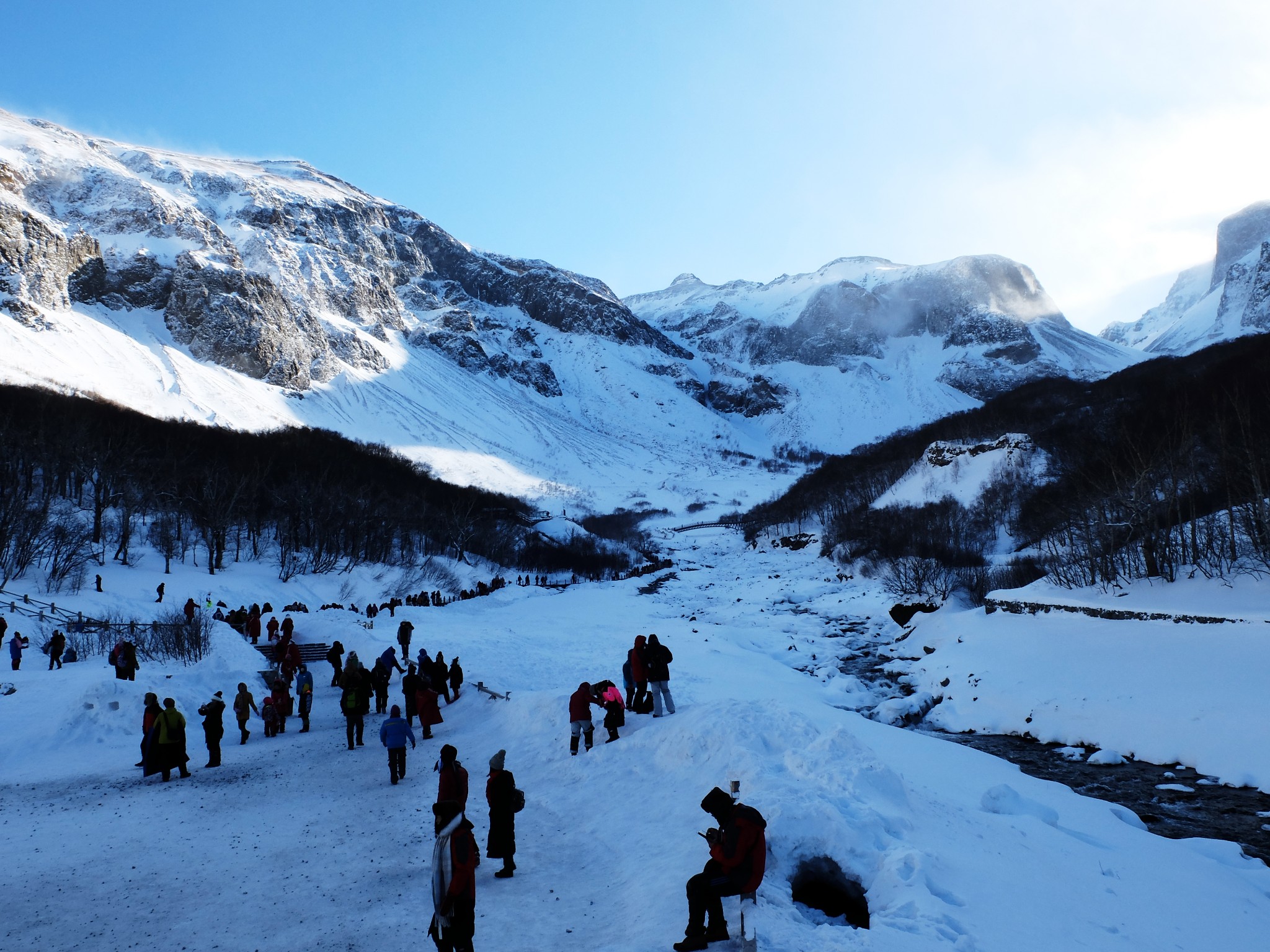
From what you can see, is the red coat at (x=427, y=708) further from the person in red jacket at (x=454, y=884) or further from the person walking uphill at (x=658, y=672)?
the person in red jacket at (x=454, y=884)

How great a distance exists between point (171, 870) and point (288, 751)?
6.98 meters

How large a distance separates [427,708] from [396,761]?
10.1ft

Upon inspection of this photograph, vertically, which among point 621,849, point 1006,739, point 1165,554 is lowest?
point 1006,739

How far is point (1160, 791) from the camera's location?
1291 centimetres

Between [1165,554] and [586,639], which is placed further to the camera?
[586,639]

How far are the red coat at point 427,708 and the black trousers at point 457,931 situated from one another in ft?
34.4

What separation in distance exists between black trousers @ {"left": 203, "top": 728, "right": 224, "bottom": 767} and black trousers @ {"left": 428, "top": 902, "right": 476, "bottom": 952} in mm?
10149

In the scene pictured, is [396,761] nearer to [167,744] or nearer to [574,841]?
[167,744]

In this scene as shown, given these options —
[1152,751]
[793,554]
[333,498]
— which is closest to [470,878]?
[1152,751]

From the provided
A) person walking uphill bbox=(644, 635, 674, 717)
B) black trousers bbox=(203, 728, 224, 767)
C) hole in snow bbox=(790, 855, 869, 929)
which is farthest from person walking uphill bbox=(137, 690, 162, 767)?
hole in snow bbox=(790, 855, 869, 929)

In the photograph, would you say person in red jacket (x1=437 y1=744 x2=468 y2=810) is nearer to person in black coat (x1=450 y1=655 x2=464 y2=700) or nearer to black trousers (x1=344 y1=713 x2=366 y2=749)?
black trousers (x1=344 y1=713 x2=366 y2=749)

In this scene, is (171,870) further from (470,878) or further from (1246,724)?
(1246,724)

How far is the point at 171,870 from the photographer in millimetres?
8461

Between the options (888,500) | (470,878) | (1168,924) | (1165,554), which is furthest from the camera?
(888,500)
